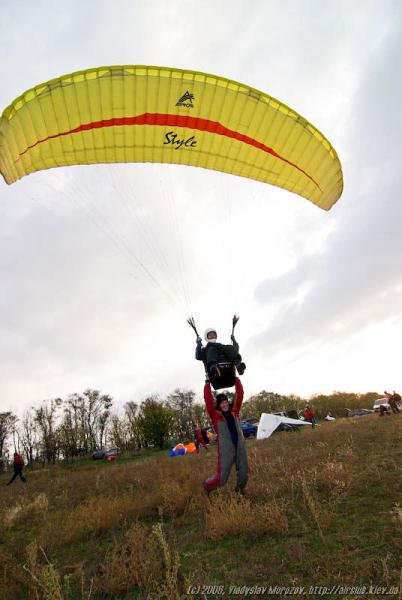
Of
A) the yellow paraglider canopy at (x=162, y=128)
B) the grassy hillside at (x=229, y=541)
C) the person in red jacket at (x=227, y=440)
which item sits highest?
the yellow paraglider canopy at (x=162, y=128)

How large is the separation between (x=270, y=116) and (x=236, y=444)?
235 inches

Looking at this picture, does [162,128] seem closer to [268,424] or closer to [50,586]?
[50,586]

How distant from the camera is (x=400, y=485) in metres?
4.84

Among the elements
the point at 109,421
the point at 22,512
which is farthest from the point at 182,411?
the point at 22,512

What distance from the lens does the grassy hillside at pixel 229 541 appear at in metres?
3.17

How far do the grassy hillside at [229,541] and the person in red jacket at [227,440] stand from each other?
0.34m

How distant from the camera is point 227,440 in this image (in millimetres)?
5613

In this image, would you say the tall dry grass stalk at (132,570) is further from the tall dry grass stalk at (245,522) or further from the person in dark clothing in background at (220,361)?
the person in dark clothing in background at (220,361)

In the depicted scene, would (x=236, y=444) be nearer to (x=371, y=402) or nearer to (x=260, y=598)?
(x=260, y=598)

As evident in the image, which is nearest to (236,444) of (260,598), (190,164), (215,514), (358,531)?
(215,514)

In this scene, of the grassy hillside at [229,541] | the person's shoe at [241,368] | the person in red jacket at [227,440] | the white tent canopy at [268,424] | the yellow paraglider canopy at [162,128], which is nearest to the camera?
the grassy hillside at [229,541]

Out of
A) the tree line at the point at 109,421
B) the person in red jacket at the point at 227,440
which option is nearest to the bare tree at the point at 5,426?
the tree line at the point at 109,421

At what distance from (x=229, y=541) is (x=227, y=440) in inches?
61.8

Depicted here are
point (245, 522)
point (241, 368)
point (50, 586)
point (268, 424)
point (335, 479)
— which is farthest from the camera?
point (268, 424)
